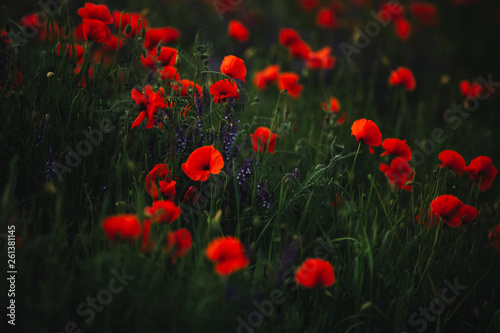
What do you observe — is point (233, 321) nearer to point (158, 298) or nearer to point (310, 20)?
point (158, 298)

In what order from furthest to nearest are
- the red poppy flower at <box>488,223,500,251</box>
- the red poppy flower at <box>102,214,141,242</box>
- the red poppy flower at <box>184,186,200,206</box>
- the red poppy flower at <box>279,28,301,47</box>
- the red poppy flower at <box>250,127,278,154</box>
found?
the red poppy flower at <box>279,28,301,47</box>, the red poppy flower at <box>250,127,278,154</box>, the red poppy flower at <box>488,223,500,251</box>, the red poppy flower at <box>184,186,200,206</box>, the red poppy flower at <box>102,214,141,242</box>

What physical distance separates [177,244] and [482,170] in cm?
145

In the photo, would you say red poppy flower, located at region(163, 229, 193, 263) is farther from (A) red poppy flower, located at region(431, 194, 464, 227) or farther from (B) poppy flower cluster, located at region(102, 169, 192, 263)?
(A) red poppy flower, located at region(431, 194, 464, 227)

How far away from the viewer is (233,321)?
56.1 inches

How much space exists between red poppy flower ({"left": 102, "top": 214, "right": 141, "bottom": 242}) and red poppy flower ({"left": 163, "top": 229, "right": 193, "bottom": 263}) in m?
0.16

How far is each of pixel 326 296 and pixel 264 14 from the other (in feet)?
15.1

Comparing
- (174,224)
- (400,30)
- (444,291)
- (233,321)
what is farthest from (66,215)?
(400,30)

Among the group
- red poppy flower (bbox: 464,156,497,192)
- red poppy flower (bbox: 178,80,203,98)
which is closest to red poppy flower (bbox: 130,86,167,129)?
red poppy flower (bbox: 178,80,203,98)

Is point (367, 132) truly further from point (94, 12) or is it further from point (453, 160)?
point (94, 12)

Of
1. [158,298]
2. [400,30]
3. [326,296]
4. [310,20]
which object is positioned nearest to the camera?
[158,298]

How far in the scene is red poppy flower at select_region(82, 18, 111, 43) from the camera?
6.34 feet

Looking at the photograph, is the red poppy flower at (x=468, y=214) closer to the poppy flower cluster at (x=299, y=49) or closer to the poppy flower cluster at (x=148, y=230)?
the poppy flower cluster at (x=148, y=230)

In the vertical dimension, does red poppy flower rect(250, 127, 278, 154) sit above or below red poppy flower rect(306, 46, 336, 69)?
below

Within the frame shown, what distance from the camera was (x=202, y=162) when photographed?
171 centimetres
